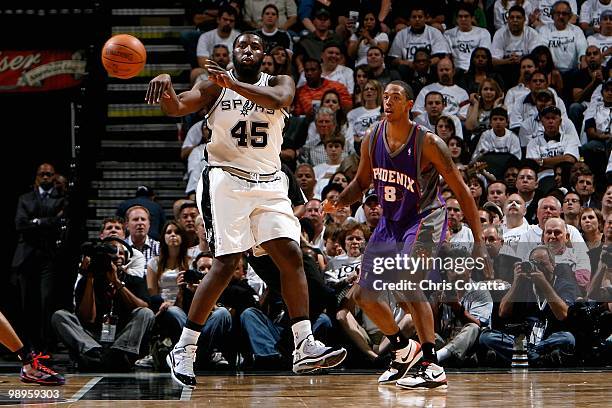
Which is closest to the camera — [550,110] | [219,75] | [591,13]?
[219,75]

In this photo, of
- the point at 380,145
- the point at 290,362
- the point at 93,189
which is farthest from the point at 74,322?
the point at 93,189

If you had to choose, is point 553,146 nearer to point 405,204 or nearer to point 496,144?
point 496,144

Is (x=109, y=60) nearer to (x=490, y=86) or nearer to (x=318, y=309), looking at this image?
(x=318, y=309)

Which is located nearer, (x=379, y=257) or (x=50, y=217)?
(x=379, y=257)

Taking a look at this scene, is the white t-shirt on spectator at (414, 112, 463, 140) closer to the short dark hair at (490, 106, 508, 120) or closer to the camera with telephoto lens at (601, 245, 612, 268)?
the short dark hair at (490, 106, 508, 120)

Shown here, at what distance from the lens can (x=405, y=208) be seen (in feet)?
23.3

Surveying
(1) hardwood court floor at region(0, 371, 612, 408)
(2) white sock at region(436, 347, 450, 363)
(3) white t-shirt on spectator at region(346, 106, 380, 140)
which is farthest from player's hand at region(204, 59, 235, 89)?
(3) white t-shirt on spectator at region(346, 106, 380, 140)

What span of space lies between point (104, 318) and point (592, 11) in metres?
7.99

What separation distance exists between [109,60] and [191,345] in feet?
6.22

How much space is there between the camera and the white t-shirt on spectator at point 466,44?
42.7ft

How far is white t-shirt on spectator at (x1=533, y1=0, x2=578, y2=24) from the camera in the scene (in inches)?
530

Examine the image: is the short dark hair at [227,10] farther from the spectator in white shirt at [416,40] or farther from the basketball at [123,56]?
the basketball at [123,56]

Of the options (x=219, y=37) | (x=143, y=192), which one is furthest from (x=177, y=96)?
(x=219, y=37)

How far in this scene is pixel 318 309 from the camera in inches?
343
